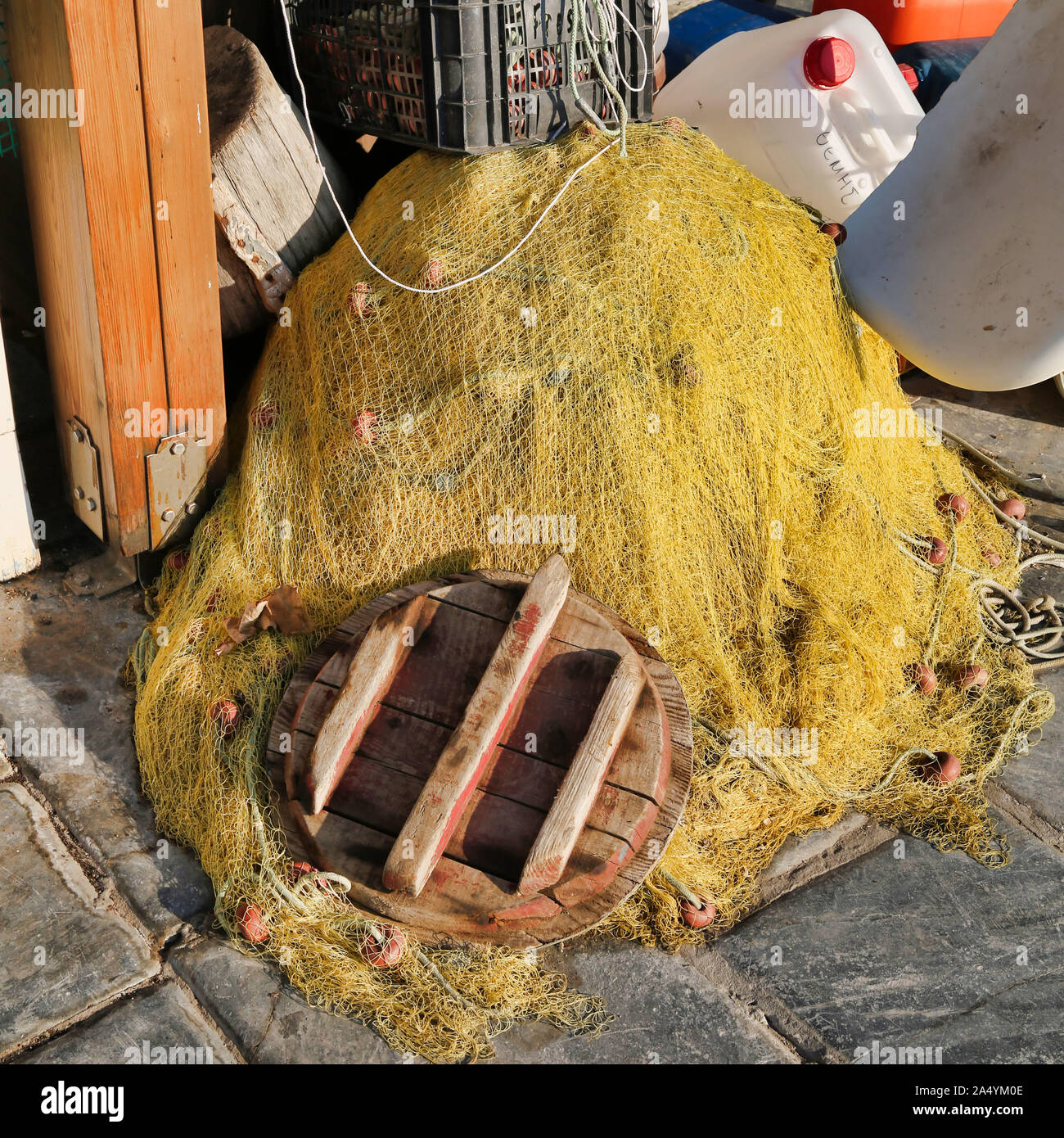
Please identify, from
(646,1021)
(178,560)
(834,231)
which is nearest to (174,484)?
(178,560)

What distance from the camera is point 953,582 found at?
359 cm

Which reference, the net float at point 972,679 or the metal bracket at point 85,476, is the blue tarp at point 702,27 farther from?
the metal bracket at point 85,476

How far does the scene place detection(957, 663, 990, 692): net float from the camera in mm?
3383

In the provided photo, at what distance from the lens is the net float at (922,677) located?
3.31 m

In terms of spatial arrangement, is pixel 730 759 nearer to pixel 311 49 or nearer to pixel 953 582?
pixel 953 582

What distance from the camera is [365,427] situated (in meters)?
3.18

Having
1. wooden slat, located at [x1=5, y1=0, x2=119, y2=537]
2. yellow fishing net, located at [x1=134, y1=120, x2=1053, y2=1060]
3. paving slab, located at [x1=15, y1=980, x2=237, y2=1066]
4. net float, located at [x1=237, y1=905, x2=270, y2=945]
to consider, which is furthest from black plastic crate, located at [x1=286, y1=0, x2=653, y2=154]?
paving slab, located at [x1=15, y1=980, x2=237, y2=1066]

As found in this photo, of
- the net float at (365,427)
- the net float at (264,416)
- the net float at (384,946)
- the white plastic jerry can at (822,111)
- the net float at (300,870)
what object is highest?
the white plastic jerry can at (822,111)

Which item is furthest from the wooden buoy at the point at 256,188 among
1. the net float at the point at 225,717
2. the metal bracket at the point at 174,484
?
the net float at the point at 225,717

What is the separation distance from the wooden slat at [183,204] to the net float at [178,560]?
37cm

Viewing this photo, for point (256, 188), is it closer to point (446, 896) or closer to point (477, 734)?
point (477, 734)

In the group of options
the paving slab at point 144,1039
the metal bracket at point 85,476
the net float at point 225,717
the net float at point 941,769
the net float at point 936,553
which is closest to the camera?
the paving slab at point 144,1039

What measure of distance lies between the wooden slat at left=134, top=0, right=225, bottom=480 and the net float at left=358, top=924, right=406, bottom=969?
1785 mm

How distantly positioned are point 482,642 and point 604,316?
1071 millimetres
